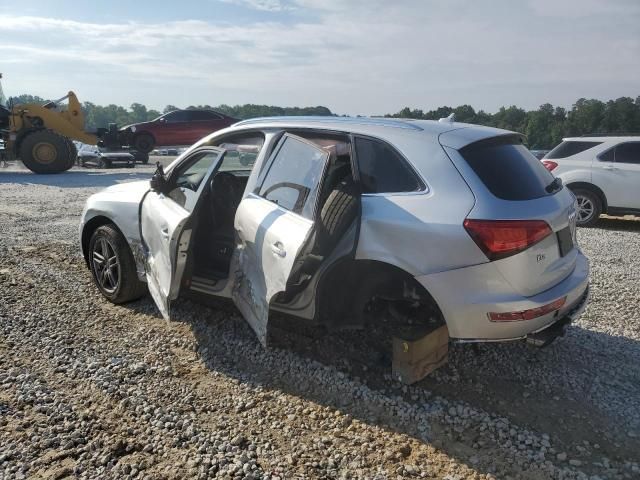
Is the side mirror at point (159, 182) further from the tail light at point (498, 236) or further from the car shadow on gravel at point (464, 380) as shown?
the tail light at point (498, 236)

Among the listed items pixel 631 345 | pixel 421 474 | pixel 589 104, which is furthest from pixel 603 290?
pixel 589 104

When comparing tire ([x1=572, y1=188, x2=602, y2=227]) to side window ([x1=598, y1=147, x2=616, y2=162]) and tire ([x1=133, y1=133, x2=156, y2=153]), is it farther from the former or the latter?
tire ([x1=133, y1=133, x2=156, y2=153])

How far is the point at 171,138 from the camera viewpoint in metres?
19.9

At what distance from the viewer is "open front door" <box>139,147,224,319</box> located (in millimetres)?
3678

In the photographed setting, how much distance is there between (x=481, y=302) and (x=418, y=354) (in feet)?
1.91

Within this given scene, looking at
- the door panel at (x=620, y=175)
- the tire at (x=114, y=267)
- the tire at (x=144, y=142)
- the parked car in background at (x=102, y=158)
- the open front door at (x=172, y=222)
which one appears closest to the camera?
the open front door at (x=172, y=222)

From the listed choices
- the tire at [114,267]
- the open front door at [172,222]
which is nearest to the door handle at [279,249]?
the open front door at [172,222]

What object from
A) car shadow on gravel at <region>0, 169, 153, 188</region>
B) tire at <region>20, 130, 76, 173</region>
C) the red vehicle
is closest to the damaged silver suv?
car shadow on gravel at <region>0, 169, 153, 188</region>

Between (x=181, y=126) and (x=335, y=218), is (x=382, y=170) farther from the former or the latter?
(x=181, y=126)

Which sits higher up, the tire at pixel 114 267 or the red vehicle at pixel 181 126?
the red vehicle at pixel 181 126

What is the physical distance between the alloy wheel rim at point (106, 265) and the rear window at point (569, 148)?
7.88 metres

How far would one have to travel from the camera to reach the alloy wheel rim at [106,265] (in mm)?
4711

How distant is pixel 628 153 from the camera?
8.83 meters

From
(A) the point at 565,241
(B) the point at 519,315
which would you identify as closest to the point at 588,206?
(A) the point at 565,241
